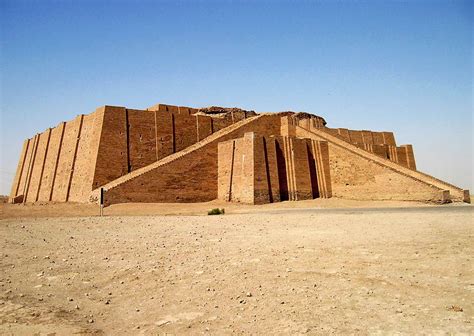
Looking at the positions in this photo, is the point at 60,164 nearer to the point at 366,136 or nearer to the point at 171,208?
the point at 171,208

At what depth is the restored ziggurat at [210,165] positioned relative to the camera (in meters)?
18.8

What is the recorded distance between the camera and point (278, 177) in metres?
19.8

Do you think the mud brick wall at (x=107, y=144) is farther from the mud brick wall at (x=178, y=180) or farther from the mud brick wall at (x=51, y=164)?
the mud brick wall at (x=178, y=180)

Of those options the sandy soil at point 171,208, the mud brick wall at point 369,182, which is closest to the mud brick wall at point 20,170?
the sandy soil at point 171,208

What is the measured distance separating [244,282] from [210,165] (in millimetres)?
16390

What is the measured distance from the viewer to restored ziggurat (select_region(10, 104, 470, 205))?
18766mm

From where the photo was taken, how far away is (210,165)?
21.1 meters

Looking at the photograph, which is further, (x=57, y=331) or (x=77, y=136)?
(x=77, y=136)

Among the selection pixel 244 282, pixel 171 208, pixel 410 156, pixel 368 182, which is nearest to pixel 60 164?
pixel 171 208

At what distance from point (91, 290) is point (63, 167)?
2091cm

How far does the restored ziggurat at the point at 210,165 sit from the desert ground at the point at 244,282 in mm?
10440

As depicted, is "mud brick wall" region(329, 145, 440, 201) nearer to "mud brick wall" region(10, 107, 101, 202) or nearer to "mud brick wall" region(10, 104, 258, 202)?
"mud brick wall" region(10, 104, 258, 202)

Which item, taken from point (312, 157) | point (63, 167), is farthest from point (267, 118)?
point (63, 167)

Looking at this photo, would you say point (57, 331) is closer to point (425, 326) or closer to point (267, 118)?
point (425, 326)
